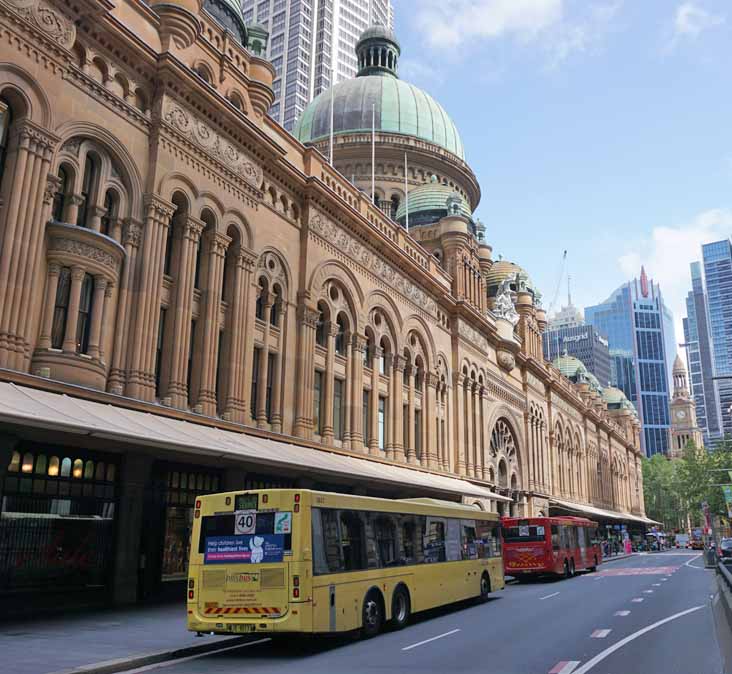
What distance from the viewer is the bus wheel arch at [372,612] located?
16.4 meters

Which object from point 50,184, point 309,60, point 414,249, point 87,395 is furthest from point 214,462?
point 309,60

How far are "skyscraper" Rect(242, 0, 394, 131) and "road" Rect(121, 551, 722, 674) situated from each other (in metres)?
129

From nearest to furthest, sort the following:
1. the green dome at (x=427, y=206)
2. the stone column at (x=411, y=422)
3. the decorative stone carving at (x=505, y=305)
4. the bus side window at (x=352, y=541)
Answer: the bus side window at (x=352, y=541) → the stone column at (x=411, y=422) → the green dome at (x=427, y=206) → the decorative stone carving at (x=505, y=305)

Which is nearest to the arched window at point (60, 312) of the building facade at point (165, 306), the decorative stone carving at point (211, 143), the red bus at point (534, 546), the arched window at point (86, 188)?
the building facade at point (165, 306)

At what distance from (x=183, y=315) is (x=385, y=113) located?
47123mm

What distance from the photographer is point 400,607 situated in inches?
715

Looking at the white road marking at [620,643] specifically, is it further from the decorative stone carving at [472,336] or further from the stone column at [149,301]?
the decorative stone carving at [472,336]

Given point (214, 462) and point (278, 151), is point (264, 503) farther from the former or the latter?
point (278, 151)

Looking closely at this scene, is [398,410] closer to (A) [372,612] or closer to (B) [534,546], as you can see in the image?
(B) [534,546]

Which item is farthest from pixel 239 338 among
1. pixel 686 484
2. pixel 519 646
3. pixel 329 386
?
pixel 686 484

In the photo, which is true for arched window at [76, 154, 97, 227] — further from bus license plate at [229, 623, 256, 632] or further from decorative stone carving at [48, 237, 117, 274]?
bus license plate at [229, 623, 256, 632]

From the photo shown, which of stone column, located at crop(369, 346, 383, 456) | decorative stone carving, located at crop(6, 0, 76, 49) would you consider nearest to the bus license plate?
decorative stone carving, located at crop(6, 0, 76, 49)

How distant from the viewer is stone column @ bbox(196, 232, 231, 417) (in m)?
24.5

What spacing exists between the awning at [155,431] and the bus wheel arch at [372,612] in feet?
19.6
